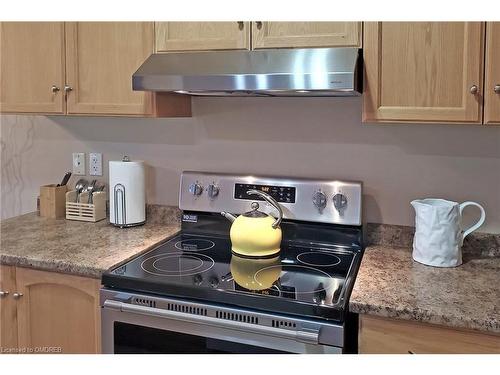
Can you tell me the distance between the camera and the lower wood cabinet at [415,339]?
1375 mm


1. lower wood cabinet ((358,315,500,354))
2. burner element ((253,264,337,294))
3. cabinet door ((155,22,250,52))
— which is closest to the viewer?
lower wood cabinet ((358,315,500,354))

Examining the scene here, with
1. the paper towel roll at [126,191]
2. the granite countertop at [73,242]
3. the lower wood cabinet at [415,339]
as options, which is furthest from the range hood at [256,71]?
the lower wood cabinet at [415,339]

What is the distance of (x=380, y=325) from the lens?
4.75 feet

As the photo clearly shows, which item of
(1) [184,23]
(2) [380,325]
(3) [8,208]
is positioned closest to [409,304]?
(2) [380,325]

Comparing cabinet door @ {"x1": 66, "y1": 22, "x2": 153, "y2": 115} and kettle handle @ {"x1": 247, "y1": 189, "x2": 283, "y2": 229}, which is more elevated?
cabinet door @ {"x1": 66, "y1": 22, "x2": 153, "y2": 115}

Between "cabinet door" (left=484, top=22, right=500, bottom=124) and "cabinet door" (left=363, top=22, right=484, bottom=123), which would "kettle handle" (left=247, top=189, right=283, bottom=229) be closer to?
"cabinet door" (left=363, top=22, right=484, bottom=123)

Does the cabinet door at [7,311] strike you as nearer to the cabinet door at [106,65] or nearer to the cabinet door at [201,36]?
the cabinet door at [106,65]

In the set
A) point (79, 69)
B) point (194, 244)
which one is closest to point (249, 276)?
point (194, 244)

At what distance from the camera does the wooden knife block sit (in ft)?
7.85

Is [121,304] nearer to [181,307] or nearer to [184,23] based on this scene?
[181,307]

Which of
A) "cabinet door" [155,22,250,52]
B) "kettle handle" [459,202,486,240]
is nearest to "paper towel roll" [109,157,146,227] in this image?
"cabinet door" [155,22,250,52]

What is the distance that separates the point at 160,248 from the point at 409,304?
923 mm

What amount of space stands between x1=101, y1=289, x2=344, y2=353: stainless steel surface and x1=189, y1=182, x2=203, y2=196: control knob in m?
0.63

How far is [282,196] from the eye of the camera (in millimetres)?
2055
